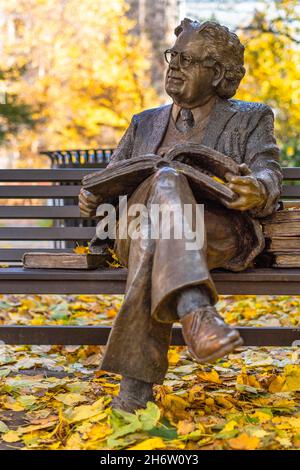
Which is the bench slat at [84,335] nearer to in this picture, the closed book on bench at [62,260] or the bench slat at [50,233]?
the closed book on bench at [62,260]

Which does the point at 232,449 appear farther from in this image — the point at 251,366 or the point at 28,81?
the point at 28,81

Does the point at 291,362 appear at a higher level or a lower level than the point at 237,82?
lower

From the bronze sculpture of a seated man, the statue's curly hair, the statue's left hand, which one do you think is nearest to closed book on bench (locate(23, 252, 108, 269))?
the bronze sculpture of a seated man

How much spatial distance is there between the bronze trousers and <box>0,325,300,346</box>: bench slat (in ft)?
3.47

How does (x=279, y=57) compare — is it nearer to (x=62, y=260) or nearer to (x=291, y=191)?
(x=291, y=191)

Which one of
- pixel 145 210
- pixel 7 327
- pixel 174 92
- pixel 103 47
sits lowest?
pixel 7 327

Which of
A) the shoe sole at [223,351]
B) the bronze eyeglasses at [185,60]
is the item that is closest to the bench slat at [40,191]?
the bronze eyeglasses at [185,60]

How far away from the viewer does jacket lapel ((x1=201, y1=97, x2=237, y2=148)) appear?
3.85 meters

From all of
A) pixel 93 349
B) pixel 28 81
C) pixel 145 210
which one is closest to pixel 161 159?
pixel 145 210

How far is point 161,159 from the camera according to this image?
3281 millimetres

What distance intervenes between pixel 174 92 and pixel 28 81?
2107 cm

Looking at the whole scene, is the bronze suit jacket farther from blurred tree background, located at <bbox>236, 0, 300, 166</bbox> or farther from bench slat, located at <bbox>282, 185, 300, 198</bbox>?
blurred tree background, located at <bbox>236, 0, 300, 166</bbox>

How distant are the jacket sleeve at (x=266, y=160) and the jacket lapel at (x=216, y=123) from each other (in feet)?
0.53

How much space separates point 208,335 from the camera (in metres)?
2.66
